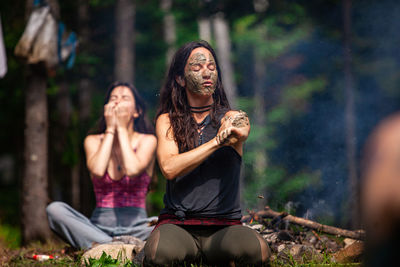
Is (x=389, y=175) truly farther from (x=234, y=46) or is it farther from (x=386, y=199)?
(x=234, y=46)

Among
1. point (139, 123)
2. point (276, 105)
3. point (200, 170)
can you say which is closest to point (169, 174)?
point (200, 170)

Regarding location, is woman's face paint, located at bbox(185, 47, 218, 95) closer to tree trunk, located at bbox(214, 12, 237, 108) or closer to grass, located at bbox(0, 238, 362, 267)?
grass, located at bbox(0, 238, 362, 267)

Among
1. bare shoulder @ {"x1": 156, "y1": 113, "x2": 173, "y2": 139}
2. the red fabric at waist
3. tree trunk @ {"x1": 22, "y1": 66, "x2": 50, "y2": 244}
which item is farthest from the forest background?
bare shoulder @ {"x1": 156, "y1": 113, "x2": 173, "y2": 139}

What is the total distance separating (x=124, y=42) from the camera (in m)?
11.6

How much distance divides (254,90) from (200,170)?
14.0 metres

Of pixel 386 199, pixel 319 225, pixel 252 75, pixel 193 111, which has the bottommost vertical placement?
pixel 319 225

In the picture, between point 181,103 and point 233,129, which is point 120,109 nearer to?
point 181,103

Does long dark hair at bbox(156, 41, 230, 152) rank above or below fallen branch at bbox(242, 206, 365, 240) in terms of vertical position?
above

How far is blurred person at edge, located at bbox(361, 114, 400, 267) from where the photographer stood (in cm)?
150

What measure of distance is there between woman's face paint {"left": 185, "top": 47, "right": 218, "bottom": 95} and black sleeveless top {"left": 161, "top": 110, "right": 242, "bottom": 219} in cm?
49

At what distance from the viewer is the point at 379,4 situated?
739 centimetres

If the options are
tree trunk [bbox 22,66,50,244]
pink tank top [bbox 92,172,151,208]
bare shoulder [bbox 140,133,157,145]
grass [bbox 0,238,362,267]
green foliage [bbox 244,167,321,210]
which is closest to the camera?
grass [bbox 0,238,362,267]

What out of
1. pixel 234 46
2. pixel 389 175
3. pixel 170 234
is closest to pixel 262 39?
pixel 234 46

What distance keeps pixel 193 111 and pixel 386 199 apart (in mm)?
2271
